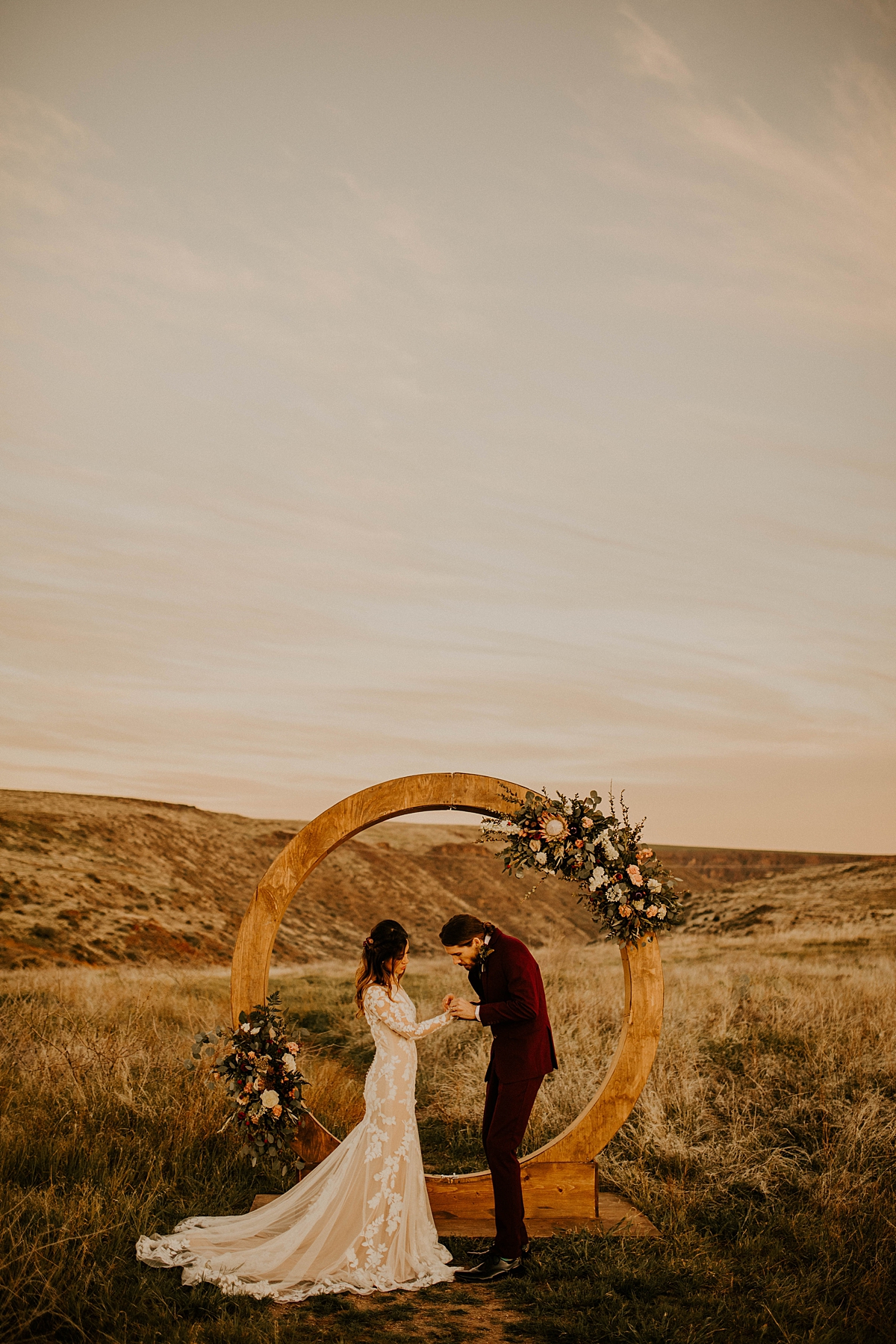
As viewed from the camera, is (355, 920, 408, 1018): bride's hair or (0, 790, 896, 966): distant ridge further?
(0, 790, 896, 966): distant ridge

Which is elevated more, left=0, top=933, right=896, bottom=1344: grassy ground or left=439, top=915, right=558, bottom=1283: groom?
left=439, top=915, right=558, bottom=1283: groom

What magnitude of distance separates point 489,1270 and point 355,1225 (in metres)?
0.83

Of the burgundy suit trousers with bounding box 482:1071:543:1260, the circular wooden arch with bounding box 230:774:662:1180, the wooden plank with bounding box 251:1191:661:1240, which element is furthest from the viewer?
the circular wooden arch with bounding box 230:774:662:1180

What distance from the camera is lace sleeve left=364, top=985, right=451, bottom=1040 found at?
5.69m

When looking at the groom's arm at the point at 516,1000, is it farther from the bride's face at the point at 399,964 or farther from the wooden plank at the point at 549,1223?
the wooden plank at the point at 549,1223

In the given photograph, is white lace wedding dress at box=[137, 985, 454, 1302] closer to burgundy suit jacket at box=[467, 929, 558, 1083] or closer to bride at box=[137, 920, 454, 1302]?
bride at box=[137, 920, 454, 1302]

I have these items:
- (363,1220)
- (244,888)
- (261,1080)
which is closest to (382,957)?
(261,1080)

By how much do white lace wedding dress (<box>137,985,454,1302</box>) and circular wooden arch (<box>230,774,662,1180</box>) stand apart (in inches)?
33.0

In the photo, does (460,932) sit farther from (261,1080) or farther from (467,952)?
(261,1080)

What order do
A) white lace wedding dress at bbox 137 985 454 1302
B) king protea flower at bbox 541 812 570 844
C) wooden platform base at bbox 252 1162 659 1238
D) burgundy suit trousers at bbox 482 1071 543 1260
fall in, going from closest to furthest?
white lace wedding dress at bbox 137 985 454 1302 < burgundy suit trousers at bbox 482 1071 543 1260 < wooden platform base at bbox 252 1162 659 1238 < king protea flower at bbox 541 812 570 844

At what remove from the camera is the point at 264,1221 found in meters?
5.54

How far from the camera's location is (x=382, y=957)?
5.72 m

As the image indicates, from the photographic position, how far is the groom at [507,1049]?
557cm

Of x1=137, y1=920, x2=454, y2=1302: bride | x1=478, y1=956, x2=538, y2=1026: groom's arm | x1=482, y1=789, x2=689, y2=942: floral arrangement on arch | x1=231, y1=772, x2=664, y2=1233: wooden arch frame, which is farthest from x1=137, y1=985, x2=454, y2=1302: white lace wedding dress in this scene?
x1=482, y1=789, x2=689, y2=942: floral arrangement on arch
